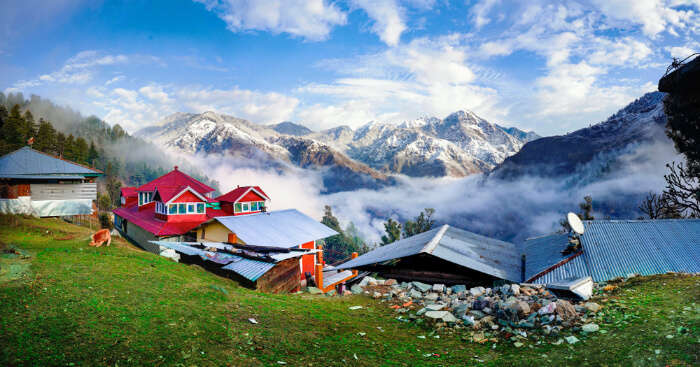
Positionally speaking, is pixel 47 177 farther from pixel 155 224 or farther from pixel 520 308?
pixel 520 308

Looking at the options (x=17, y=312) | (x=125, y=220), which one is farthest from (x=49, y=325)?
(x=125, y=220)

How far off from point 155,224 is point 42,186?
9.37 metres

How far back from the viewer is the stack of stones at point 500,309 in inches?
345

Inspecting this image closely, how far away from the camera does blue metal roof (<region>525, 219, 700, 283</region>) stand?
13.7 m

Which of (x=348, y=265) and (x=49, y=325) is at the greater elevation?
(x=49, y=325)

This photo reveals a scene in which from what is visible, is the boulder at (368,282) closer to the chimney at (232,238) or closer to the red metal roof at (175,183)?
the chimney at (232,238)

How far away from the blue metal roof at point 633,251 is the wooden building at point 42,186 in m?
37.2

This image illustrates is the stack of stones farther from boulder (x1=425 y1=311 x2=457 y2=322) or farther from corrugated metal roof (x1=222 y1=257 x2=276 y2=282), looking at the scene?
corrugated metal roof (x1=222 y1=257 x2=276 y2=282)

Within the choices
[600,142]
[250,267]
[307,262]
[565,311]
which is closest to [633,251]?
[565,311]

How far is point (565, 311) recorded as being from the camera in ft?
29.3

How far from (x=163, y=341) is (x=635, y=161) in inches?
6940

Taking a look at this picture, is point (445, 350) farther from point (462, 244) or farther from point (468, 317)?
point (462, 244)

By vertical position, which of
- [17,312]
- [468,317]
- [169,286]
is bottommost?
[468,317]

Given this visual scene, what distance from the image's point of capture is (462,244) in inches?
845
